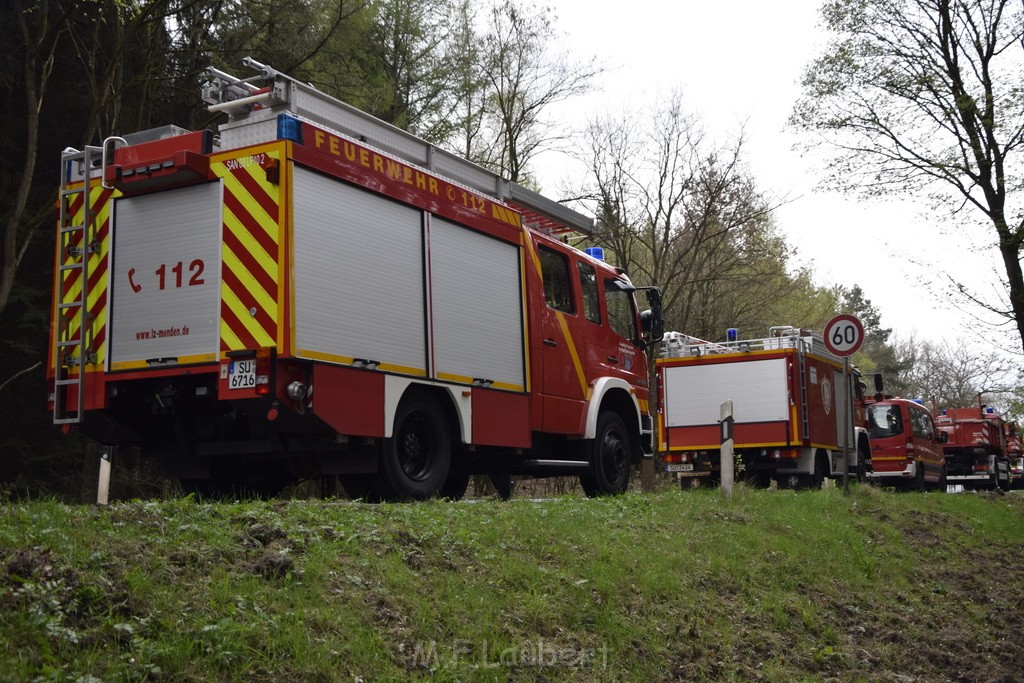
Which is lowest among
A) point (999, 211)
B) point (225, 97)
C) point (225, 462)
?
point (225, 462)

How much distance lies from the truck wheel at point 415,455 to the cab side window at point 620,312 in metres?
3.91

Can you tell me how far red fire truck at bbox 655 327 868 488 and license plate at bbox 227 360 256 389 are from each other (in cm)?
1235

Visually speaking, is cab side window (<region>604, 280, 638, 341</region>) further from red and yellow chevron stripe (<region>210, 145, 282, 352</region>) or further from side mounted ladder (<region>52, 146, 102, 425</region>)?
side mounted ladder (<region>52, 146, 102, 425</region>)

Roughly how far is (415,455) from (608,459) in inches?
145

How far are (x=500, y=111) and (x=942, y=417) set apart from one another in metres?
18.6

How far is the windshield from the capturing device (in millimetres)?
24281

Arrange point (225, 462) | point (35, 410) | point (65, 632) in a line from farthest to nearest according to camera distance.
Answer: point (35, 410), point (225, 462), point (65, 632)

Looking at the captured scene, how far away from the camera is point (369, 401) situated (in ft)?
29.2

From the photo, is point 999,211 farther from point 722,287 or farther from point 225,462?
point 225,462

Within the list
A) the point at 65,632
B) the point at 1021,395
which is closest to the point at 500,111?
the point at 1021,395

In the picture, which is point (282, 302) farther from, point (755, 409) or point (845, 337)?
point (755, 409)

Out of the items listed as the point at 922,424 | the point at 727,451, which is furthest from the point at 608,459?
the point at 922,424

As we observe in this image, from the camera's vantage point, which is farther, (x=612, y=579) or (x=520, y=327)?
(x=520, y=327)

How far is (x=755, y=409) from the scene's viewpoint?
19.4 metres
